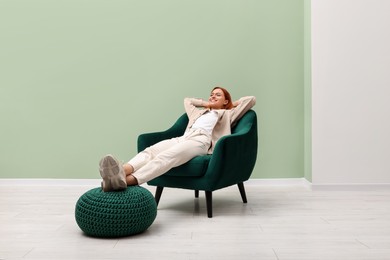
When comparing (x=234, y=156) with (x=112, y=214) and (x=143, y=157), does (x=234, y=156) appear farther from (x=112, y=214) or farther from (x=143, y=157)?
(x=112, y=214)

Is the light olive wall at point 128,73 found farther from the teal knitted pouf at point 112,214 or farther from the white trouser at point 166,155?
the teal knitted pouf at point 112,214

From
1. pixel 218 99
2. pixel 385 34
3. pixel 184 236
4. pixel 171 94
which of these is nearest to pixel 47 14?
pixel 171 94

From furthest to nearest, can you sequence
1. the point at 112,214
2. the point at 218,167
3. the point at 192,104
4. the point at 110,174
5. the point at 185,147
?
the point at 192,104 < the point at 185,147 < the point at 218,167 < the point at 110,174 < the point at 112,214

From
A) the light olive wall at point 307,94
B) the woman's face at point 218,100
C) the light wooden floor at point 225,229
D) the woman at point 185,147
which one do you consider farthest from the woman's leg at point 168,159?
the light olive wall at point 307,94

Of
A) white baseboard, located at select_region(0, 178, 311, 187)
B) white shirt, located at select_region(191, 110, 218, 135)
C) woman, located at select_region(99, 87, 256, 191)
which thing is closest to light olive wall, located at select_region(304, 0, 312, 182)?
white baseboard, located at select_region(0, 178, 311, 187)

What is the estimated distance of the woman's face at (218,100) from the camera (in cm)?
412

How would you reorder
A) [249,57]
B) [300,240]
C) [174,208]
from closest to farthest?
[300,240] < [174,208] < [249,57]

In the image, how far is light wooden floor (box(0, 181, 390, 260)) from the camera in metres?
2.45

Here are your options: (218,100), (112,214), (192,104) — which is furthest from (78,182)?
(112,214)

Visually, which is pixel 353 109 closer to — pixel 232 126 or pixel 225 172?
pixel 232 126

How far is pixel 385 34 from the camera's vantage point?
457cm

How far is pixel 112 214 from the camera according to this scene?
2732 millimetres

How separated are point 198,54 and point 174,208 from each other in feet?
6.15

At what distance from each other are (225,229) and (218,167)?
0.53 meters
